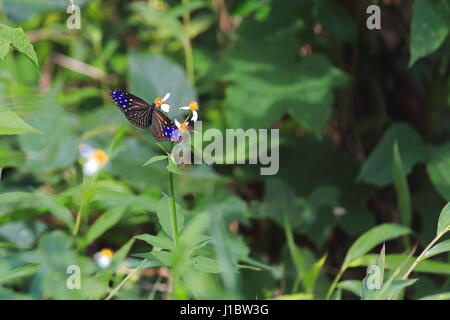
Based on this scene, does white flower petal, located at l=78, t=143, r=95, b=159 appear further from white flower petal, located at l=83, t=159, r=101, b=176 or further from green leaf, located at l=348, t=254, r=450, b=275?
green leaf, located at l=348, t=254, r=450, b=275

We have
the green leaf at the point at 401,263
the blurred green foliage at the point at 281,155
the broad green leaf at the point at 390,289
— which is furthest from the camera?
the blurred green foliage at the point at 281,155

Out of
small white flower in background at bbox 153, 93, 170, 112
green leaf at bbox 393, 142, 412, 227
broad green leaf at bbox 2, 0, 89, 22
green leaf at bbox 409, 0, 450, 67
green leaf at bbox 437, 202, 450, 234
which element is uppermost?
broad green leaf at bbox 2, 0, 89, 22

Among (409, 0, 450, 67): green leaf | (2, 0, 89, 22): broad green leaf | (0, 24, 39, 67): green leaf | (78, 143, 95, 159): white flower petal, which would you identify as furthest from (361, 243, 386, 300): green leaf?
(2, 0, 89, 22): broad green leaf

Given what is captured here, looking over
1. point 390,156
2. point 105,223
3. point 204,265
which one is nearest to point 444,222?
point 204,265

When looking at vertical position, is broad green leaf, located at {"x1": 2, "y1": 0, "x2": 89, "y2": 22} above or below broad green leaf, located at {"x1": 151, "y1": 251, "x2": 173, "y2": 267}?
above

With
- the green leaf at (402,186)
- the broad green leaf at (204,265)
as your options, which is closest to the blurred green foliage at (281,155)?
the green leaf at (402,186)

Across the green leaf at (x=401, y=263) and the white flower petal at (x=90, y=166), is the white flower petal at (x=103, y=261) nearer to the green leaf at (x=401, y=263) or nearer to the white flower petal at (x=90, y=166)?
the white flower petal at (x=90, y=166)

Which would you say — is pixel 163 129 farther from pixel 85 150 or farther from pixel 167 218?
pixel 85 150

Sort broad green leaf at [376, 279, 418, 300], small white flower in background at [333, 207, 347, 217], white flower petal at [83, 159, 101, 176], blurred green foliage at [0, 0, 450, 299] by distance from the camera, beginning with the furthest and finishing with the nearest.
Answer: small white flower in background at [333, 207, 347, 217]
white flower petal at [83, 159, 101, 176]
blurred green foliage at [0, 0, 450, 299]
broad green leaf at [376, 279, 418, 300]
